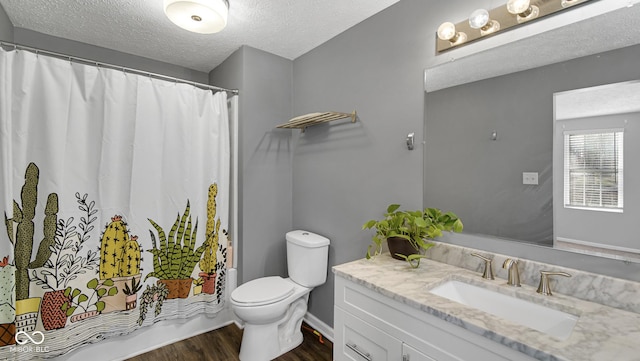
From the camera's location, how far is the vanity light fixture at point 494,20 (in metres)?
1.14

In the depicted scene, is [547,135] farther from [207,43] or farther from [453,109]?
[207,43]

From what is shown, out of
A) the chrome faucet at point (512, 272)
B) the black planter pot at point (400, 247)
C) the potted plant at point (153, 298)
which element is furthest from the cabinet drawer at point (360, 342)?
the potted plant at point (153, 298)

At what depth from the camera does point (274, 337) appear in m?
1.89

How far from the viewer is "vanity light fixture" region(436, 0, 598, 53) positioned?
1136 millimetres

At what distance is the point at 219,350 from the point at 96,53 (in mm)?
2689

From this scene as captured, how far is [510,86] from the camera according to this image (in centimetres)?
125

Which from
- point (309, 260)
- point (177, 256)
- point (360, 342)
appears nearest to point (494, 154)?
point (360, 342)

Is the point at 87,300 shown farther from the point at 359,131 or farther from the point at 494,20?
the point at 494,20

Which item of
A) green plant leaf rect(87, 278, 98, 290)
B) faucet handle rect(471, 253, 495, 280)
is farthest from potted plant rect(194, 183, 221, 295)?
faucet handle rect(471, 253, 495, 280)

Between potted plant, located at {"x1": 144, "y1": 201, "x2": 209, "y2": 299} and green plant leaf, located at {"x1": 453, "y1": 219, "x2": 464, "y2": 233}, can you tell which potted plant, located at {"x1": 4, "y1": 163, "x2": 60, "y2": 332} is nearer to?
potted plant, located at {"x1": 144, "y1": 201, "x2": 209, "y2": 299}

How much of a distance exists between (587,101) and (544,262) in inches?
26.5

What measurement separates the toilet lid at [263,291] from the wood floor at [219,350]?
1.50 ft

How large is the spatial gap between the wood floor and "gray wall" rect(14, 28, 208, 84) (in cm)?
246

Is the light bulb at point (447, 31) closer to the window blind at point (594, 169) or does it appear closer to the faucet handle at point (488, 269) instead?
the window blind at point (594, 169)
